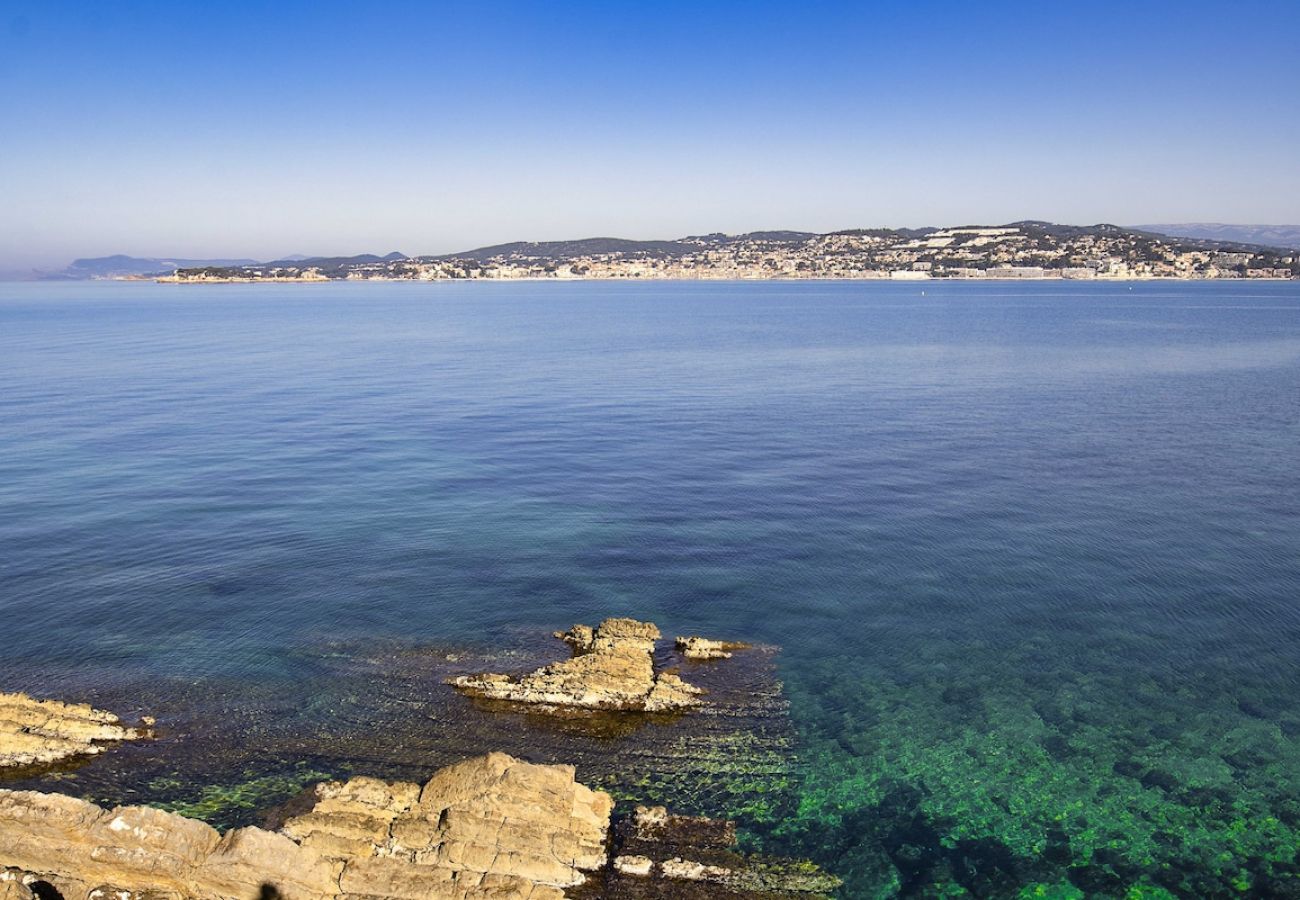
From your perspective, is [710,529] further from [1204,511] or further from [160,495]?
[160,495]

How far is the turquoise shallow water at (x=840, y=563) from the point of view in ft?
59.3

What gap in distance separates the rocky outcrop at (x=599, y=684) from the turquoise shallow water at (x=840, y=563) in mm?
3260

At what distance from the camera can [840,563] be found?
3123 cm

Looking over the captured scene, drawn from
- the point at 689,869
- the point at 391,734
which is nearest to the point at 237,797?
the point at 391,734

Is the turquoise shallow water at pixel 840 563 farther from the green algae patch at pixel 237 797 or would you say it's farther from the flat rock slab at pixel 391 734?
the green algae patch at pixel 237 797

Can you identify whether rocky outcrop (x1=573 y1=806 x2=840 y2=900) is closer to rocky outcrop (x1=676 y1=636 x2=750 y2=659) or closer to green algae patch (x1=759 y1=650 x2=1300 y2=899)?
green algae patch (x1=759 y1=650 x2=1300 y2=899)

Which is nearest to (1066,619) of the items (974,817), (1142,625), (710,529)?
(1142,625)

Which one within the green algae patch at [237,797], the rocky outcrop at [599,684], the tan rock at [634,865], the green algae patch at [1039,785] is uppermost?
the rocky outcrop at [599,684]

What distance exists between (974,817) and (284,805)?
1433cm

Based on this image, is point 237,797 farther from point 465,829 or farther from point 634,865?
point 634,865

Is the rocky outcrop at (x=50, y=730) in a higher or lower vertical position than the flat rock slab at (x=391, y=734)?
higher

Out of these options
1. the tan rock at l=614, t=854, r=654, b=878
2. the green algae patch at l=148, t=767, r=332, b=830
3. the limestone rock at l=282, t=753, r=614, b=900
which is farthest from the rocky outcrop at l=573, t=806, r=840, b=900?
the green algae patch at l=148, t=767, r=332, b=830

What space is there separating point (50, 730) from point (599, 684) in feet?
42.3

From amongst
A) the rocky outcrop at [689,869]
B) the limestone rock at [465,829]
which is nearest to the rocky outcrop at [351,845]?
the limestone rock at [465,829]
